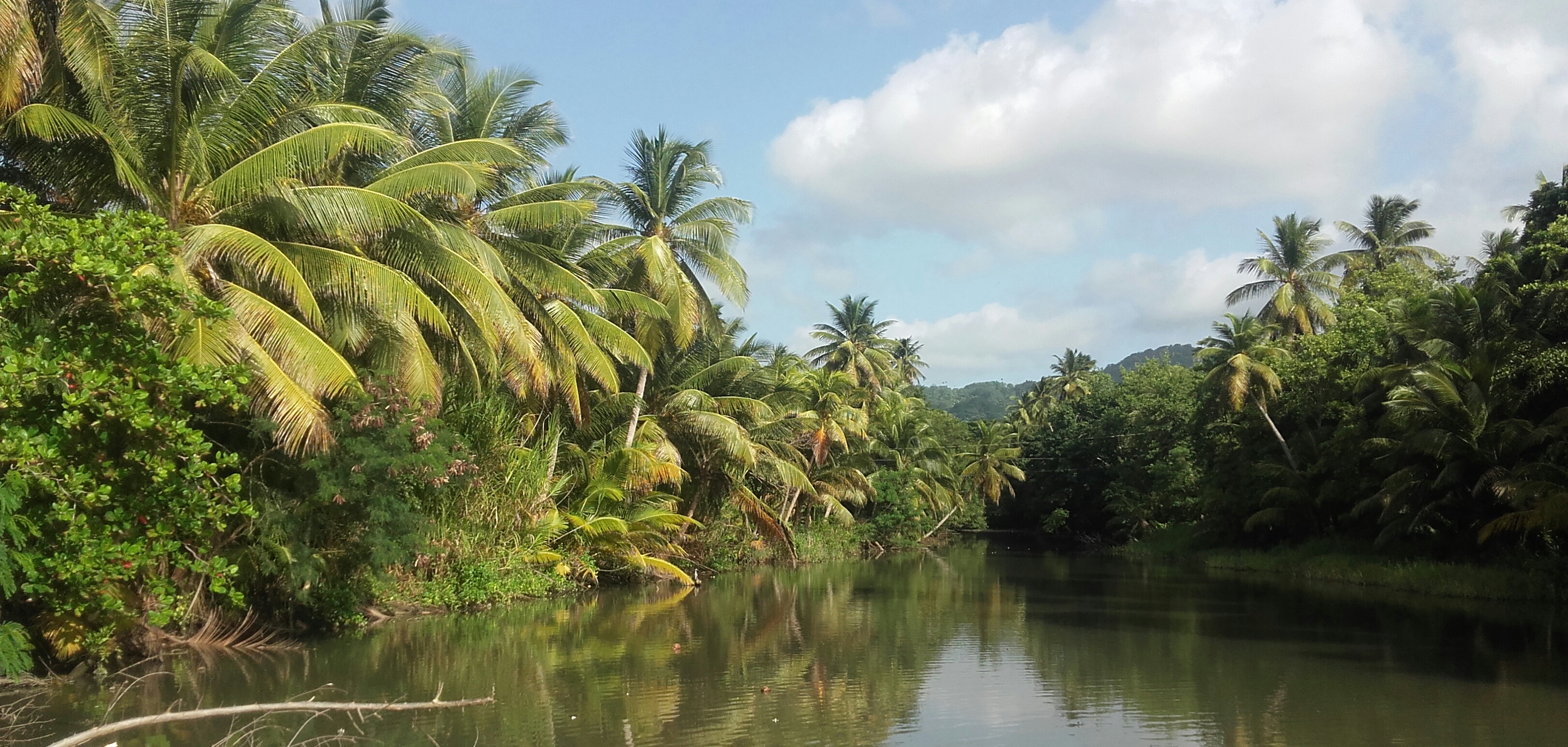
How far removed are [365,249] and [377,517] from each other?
3.57m

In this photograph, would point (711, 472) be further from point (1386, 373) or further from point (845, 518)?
point (1386, 373)

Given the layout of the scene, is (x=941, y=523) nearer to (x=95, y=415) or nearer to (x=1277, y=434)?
(x=1277, y=434)

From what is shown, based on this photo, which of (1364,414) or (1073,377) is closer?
(1364,414)

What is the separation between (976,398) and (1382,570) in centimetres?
14453

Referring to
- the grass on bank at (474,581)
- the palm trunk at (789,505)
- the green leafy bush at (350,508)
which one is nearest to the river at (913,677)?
the grass on bank at (474,581)

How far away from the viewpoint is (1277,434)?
3262 cm

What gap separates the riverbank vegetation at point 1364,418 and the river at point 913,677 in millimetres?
3205

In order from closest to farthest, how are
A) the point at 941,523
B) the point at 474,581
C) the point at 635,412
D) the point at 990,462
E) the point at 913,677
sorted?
the point at 913,677, the point at 474,581, the point at 635,412, the point at 941,523, the point at 990,462

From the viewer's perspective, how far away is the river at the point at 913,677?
9.22 metres

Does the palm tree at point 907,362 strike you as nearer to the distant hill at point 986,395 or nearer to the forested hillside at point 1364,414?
the forested hillside at point 1364,414

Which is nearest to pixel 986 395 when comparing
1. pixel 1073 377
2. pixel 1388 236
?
pixel 1073 377

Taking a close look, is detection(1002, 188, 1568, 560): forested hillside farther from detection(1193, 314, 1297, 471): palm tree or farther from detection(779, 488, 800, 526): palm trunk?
detection(779, 488, 800, 526): palm trunk

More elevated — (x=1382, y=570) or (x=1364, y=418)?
(x=1364, y=418)

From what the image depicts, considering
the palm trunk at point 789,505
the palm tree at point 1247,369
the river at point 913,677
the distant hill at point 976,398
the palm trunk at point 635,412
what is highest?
the distant hill at point 976,398
